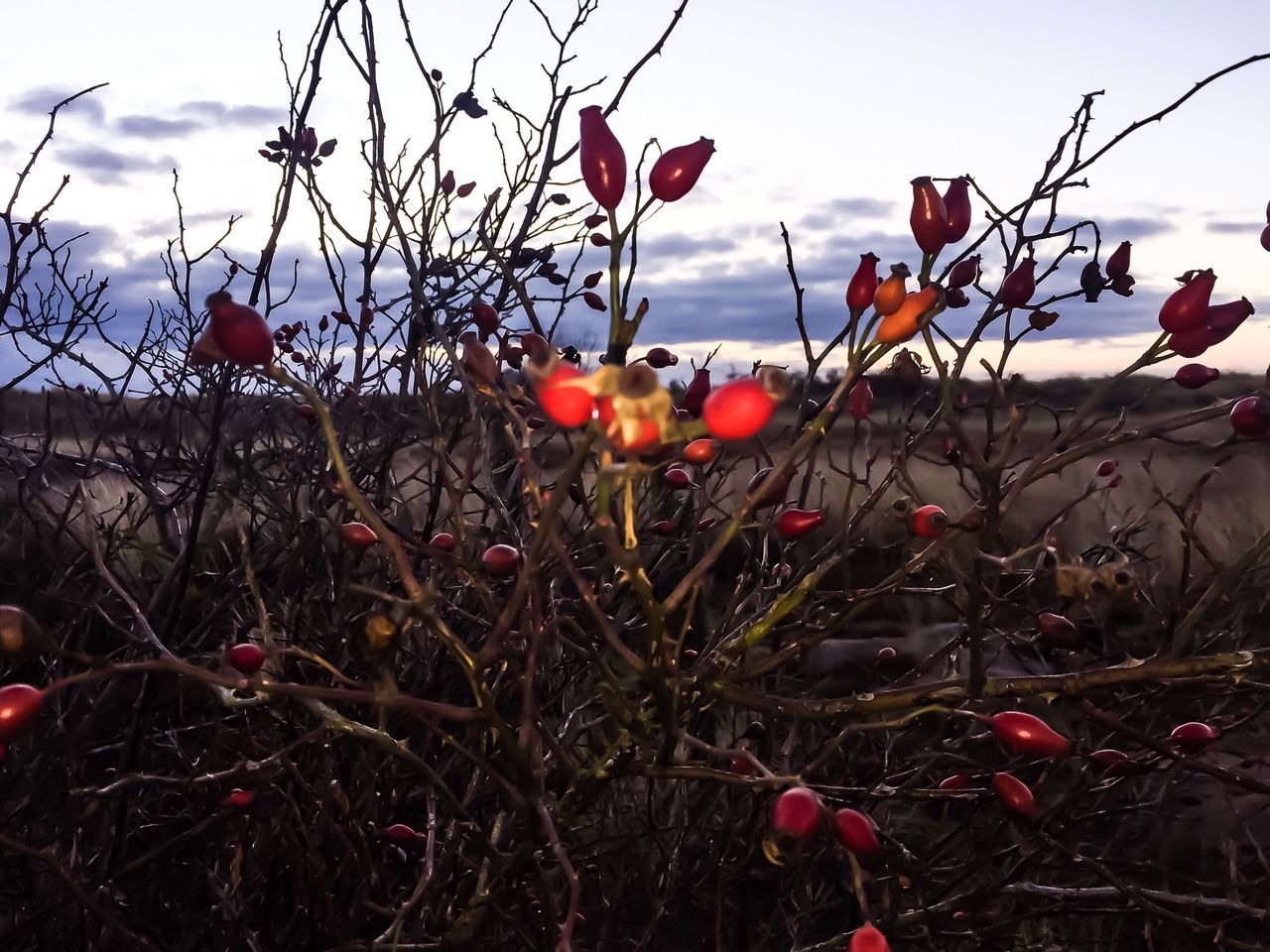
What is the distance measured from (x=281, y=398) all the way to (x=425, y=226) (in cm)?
139

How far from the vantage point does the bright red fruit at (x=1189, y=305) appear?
3.38ft

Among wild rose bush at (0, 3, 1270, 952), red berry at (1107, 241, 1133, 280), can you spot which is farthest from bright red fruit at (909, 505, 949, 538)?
red berry at (1107, 241, 1133, 280)

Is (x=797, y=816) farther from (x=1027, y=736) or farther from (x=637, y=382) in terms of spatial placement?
(x=637, y=382)

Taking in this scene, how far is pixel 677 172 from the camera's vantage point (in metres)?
0.95

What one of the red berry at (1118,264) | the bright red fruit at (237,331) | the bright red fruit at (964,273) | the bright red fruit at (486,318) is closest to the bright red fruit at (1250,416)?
the bright red fruit at (964,273)

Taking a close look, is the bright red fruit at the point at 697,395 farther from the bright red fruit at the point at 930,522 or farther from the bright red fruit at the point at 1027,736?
the bright red fruit at the point at 1027,736

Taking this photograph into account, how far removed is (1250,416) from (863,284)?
0.35 m

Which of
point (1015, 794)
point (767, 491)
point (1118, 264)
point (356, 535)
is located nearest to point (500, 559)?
point (356, 535)

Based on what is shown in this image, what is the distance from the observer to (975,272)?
4.82 feet

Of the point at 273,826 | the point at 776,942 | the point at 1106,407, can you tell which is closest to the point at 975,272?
the point at 273,826

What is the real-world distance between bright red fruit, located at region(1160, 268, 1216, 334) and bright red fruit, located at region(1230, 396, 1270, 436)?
3.1 inches

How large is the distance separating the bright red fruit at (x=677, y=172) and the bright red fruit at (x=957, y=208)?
242mm

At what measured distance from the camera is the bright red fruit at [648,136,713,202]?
3.08 ft

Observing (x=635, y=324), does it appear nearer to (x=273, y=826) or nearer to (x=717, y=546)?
(x=717, y=546)
